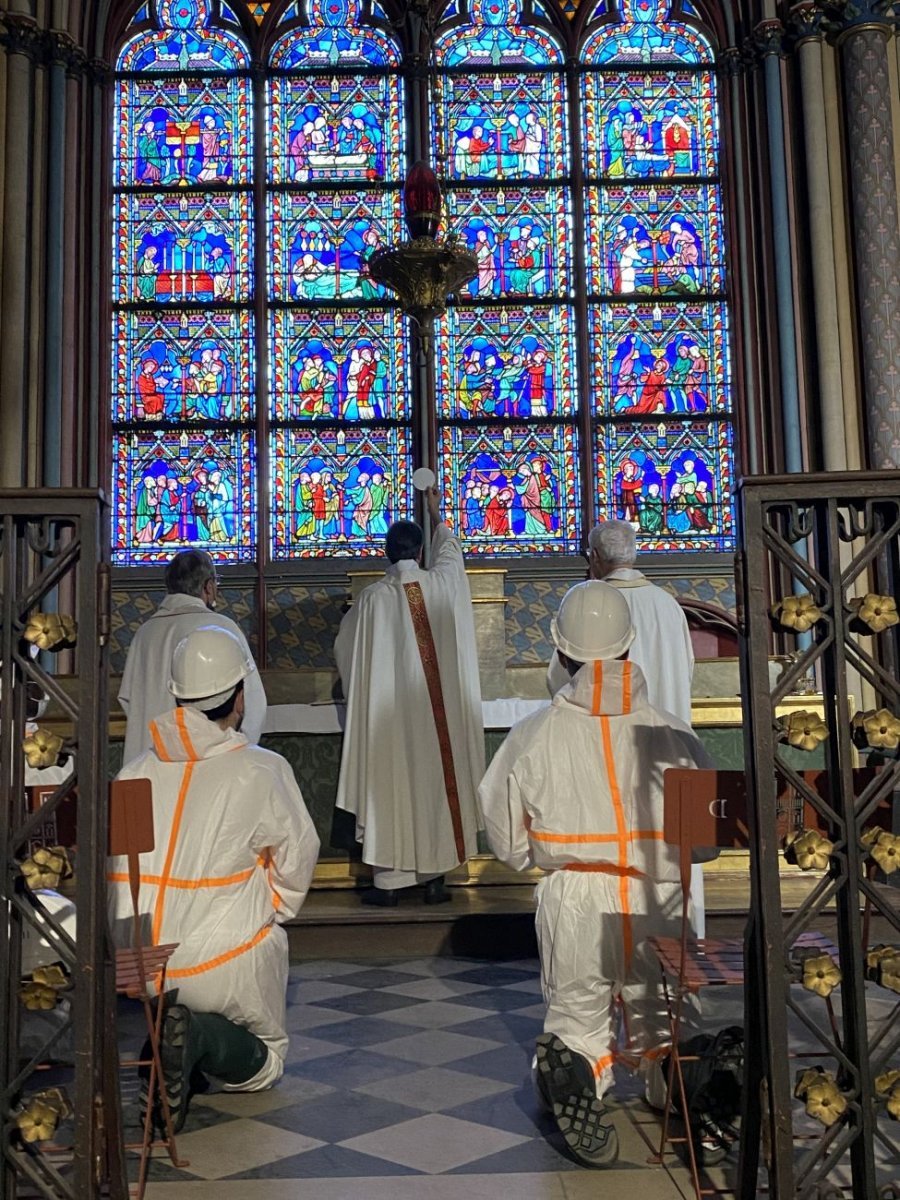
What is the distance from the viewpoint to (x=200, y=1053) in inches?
159

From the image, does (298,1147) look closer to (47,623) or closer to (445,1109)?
(445,1109)

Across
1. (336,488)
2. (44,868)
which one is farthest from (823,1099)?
(336,488)

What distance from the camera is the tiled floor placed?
3.44 metres

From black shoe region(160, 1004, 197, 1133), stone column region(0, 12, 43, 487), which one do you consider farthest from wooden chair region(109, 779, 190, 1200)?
stone column region(0, 12, 43, 487)

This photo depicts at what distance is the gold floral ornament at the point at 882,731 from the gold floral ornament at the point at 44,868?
163cm

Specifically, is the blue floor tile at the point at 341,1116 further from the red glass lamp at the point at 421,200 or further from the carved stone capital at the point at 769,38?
the carved stone capital at the point at 769,38

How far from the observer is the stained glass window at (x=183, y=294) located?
11.1 m

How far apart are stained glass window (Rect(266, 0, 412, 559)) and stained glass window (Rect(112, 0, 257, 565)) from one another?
0.26 m

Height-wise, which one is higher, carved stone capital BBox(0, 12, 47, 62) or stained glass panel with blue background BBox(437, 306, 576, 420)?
carved stone capital BBox(0, 12, 47, 62)

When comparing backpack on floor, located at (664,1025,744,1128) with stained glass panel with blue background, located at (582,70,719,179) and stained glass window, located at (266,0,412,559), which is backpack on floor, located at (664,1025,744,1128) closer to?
stained glass window, located at (266,0,412,559)

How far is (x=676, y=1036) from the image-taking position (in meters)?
3.55

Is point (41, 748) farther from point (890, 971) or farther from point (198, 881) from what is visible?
point (890, 971)

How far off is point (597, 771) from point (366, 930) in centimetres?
291

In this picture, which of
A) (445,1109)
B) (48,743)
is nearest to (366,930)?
(445,1109)
